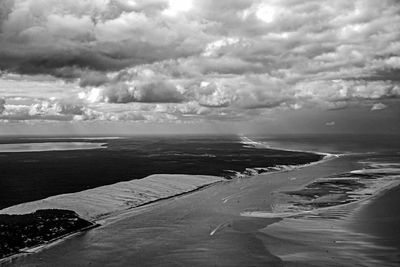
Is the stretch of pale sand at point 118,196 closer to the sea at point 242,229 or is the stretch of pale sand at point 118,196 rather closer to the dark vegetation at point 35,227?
the dark vegetation at point 35,227

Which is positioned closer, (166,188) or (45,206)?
(45,206)

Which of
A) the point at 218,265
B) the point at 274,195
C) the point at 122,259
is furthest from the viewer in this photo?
the point at 274,195

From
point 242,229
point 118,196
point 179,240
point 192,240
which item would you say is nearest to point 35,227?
point 179,240

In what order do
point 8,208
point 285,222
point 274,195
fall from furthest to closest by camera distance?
point 274,195 < point 8,208 < point 285,222

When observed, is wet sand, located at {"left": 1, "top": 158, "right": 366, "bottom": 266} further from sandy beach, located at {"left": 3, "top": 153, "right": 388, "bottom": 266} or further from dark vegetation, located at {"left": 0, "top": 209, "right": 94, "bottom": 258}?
dark vegetation, located at {"left": 0, "top": 209, "right": 94, "bottom": 258}

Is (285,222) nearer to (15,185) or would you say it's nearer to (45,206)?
(45,206)

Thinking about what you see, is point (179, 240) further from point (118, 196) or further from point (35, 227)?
point (118, 196)

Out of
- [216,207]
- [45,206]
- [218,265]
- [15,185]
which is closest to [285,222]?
[216,207]
